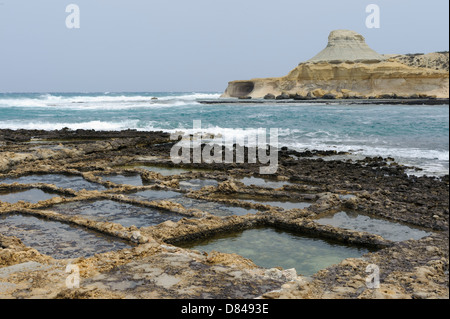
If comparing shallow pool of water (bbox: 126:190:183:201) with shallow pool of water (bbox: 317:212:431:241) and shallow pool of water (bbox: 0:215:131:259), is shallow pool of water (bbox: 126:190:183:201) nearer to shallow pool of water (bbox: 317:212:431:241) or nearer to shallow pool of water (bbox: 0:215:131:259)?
shallow pool of water (bbox: 0:215:131:259)

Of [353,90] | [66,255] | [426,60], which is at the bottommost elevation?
[66,255]

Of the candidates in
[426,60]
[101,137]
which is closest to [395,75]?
[426,60]

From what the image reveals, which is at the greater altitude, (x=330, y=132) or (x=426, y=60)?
(x=426, y=60)

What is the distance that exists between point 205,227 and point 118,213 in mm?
2265

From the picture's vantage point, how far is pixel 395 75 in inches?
2958

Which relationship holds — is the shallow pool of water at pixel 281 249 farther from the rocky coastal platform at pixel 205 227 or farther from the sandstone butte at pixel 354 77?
the sandstone butte at pixel 354 77

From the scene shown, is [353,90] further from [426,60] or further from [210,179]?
[210,179]

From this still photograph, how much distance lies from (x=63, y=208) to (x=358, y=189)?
732 centimetres

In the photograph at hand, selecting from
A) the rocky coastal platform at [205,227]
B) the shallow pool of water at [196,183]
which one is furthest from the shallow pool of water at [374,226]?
the shallow pool of water at [196,183]

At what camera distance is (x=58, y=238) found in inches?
284

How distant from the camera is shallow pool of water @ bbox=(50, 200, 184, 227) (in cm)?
834

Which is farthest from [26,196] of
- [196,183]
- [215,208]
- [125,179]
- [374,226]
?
[374,226]

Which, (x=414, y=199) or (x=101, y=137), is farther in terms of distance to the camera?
(x=101, y=137)

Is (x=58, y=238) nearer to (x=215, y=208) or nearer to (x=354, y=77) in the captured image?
(x=215, y=208)
